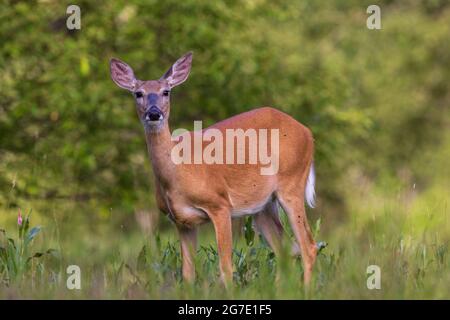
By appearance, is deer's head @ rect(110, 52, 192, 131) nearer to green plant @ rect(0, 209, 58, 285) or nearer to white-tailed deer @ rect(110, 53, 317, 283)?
white-tailed deer @ rect(110, 53, 317, 283)

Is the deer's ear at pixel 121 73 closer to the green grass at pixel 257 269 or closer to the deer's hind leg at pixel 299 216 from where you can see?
the green grass at pixel 257 269

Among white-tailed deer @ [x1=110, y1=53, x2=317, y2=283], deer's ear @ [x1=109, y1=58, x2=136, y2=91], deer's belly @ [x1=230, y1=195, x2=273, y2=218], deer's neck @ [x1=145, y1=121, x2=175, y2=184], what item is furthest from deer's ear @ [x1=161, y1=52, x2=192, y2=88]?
deer's belly @ [x1=230, y1=195, x2=273, y2=218]

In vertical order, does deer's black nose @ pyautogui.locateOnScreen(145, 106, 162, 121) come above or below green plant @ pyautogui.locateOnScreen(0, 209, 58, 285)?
above

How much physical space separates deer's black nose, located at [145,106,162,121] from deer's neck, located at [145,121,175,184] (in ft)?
0.53

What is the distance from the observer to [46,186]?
13.9 meters

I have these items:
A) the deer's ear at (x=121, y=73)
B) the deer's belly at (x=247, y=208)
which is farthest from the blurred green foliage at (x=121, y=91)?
the deer's belly at (x=247, y=208)

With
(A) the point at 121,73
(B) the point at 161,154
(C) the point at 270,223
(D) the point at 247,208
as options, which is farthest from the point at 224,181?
(A) the point at 121,73

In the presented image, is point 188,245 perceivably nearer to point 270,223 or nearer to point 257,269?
point 257,269

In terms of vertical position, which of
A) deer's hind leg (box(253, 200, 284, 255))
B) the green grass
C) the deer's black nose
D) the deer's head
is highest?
the deer's head

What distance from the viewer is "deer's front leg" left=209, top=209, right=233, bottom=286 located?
6570mm

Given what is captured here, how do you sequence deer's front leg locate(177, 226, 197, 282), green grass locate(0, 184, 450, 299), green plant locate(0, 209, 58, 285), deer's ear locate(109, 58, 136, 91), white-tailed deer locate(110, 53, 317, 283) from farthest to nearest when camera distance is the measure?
deer's ear locate(109, 58, 136, 91), white-tailed deer locate(110, 53, 317, 283), deer's front leg locate(177, 226, 197, 282), green plant locate(0, 209, 58, 285), green grass locate(0, 184, 450, 299)
